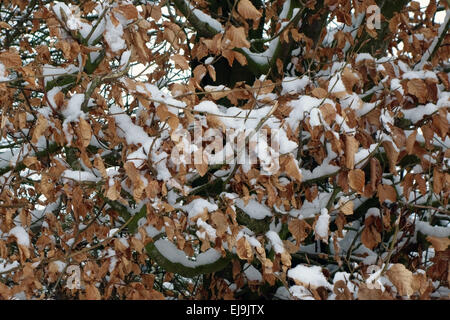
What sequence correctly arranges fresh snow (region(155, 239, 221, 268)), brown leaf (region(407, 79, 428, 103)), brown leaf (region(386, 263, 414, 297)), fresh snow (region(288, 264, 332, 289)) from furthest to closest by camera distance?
fresh snow (region(155, 239, 221, 268)) → brown leaf (region(407, 79, 428, 103)) → fresh snow (region(288, 264, 332, 289)) → brown leaf (region(386, 263, 414, 297))

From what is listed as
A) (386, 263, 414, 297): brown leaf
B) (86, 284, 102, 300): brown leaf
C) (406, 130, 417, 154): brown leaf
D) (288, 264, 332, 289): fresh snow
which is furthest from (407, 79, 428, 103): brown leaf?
(86, 284, 102, 300): brown leaf

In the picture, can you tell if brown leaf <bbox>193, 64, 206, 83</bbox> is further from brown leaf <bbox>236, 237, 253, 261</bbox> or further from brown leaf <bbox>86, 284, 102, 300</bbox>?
brown leaf <bbox>86, 284, 102, 300</bbox>

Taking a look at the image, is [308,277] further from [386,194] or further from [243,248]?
[386,194]

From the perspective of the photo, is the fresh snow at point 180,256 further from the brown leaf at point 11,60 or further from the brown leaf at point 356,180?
the brown leaf at point 11,60

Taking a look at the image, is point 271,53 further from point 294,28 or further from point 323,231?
point 323,231

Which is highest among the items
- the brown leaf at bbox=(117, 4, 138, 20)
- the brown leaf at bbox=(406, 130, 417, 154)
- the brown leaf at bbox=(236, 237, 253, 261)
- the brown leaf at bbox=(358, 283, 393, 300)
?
the brown leaf at bbox=(117, 4, 138, 20)

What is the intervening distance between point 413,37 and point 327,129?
1.63 metres

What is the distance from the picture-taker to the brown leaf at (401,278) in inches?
89.4

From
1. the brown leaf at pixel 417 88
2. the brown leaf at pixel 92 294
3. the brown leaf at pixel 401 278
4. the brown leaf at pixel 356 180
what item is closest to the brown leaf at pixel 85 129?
the brown leaf at pixel 92 294

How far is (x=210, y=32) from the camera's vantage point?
12.6 feet

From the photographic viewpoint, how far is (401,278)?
2.29 metres

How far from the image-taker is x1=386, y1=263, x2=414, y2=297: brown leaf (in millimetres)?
2271

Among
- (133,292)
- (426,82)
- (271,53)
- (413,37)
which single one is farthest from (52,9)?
(413,37)
